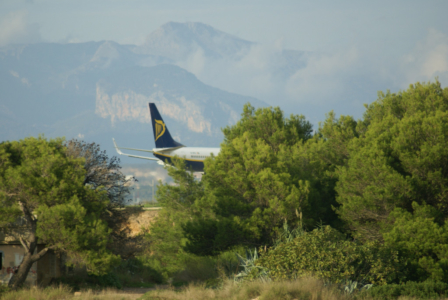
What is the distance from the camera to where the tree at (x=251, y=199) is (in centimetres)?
2036

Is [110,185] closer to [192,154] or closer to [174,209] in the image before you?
[174,209]

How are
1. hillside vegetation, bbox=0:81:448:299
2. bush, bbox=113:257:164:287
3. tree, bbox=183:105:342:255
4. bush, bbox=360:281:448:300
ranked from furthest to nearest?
bush, bbox=113:257:164:287 < tree, bbox=183:105:342:255 < hillside vegetation, bbox=0:81:448:299 < bush, bbox=360:281:448:300

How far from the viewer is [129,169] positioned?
121062mm

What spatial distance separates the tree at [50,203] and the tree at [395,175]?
10620 millimetres

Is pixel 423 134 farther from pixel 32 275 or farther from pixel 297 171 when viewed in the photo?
pixel 32 275

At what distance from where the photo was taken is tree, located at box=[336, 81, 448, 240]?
19.4 meters

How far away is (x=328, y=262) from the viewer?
14969 millimetres

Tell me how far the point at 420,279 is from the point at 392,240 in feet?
5.48

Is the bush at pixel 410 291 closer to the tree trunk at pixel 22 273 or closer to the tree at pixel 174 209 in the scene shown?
the tree trunk at pixel 22 273

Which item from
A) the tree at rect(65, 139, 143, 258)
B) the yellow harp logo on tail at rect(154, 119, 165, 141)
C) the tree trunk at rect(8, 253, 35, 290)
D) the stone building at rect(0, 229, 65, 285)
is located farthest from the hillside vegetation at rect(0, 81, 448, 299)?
the yellow harp logo on tail at rect(154, 119, 165, 141)

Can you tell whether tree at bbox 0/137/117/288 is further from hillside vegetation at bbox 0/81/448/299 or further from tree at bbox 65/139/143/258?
tree at bbox 65/139/143/258

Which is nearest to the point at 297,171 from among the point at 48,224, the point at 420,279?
the point at 420,279

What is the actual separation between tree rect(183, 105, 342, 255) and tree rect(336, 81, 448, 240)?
Answer: 6.27ft

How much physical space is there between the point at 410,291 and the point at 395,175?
621 cm
